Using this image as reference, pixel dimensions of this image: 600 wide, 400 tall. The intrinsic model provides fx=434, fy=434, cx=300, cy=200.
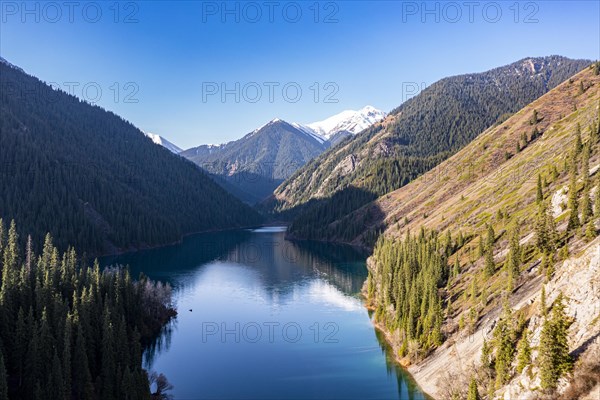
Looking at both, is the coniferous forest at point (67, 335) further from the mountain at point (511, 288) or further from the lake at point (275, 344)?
the mountain at point (511, 288)

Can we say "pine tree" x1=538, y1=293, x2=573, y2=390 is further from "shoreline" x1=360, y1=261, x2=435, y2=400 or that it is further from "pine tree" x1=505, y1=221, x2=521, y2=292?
"shoreline" x1=360, y1=261, x2=435, y2=400

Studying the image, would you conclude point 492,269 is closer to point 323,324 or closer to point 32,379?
point 323,324

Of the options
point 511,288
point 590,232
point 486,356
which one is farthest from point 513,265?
point 486,356

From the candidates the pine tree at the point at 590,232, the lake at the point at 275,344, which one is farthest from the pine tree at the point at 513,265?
the lake at the point at 275,344

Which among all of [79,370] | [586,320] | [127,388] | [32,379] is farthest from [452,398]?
[32,379]

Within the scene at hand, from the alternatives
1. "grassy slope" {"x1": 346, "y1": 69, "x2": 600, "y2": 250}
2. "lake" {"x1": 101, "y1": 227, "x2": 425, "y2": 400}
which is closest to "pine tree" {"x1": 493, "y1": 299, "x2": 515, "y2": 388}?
"lake" {"x1": 101, "y1": 227, "x2": 425, "y2": 400}

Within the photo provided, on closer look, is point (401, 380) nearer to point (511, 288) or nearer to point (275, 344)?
point (511, 288)
